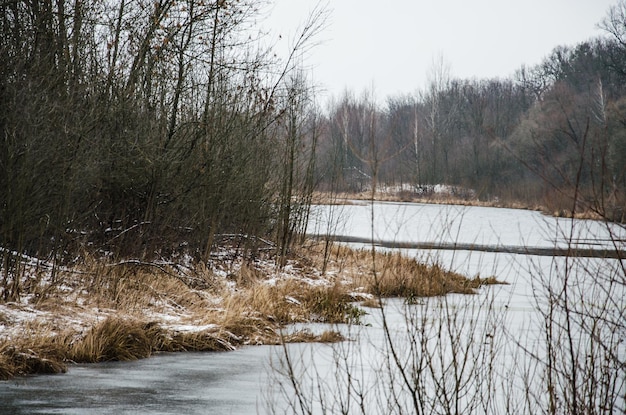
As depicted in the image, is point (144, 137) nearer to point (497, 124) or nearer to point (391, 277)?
point (391, 277)

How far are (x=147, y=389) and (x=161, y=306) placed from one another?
3.23 metres

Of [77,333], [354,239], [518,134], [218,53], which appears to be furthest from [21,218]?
[518,134]

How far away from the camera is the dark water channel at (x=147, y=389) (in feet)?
19.1

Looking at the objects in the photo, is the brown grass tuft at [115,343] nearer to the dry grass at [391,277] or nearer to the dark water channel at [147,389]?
the dark water channel at [147,389]

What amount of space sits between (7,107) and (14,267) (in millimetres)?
1933

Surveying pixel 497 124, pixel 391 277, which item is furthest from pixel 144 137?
pixel 497 124

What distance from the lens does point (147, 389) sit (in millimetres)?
6559

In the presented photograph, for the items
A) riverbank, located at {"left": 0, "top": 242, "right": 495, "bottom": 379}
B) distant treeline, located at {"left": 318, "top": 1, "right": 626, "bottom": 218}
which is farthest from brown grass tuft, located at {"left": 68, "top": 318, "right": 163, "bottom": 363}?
distant treeline, located at {"left": 318, "top": 1, "right": 626, "bottom": 218}

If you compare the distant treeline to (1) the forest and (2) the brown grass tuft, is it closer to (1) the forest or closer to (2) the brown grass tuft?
(1) the forest

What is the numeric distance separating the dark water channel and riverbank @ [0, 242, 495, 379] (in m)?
0.35

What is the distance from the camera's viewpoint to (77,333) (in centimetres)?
785

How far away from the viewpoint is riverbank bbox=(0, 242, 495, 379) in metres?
7.50

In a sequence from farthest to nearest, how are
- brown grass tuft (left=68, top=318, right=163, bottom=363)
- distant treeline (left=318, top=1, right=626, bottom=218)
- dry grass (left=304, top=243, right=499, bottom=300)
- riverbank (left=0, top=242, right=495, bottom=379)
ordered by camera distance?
distant treeline (left=318, top=1, right=626, bottom=218) < dry grass (left=304, top=243, right=499, bottom=300) < brown grass tuft (left=68, top=318, right=163, bottom=363) < riverbank (left=0, top=242, right=495, bottom=379)

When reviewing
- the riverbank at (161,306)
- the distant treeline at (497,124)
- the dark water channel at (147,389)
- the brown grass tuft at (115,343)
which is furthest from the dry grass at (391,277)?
the distant treeline at (497,124)
